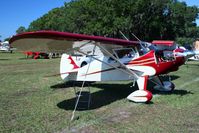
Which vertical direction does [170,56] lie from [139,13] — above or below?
below

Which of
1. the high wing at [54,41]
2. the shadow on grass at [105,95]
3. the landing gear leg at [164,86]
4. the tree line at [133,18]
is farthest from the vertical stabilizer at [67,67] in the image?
the tree line at [133,18]

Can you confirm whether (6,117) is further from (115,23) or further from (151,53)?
(115,23)

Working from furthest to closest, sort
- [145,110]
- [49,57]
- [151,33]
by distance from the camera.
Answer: [151,33]
[49,57]
[145,110]

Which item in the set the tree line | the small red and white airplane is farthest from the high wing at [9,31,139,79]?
the tree line

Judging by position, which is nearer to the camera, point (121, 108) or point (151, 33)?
point (121, 108)

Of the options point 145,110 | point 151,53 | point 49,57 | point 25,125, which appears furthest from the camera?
point 49,57

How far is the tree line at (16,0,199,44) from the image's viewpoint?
1804 inches

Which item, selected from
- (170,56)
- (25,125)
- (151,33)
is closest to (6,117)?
(25,125)

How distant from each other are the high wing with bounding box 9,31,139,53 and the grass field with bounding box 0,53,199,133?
5.27 ft

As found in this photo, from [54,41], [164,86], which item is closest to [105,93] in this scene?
[164,86]

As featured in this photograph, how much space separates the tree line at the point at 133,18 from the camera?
150 feet

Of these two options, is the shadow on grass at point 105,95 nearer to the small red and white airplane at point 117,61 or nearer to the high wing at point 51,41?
the small red and white airplane at point 117,61

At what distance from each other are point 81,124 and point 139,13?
41.7m

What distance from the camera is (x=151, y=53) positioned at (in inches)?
395
